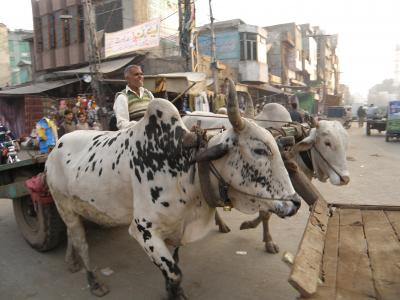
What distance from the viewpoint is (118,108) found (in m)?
3.41

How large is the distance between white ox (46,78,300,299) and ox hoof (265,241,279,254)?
4.65 ft

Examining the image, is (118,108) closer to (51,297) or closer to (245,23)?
(51,297)

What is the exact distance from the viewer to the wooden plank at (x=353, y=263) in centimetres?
203

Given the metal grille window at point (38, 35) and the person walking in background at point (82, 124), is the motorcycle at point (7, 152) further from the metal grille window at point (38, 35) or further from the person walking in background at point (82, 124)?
the metal grille window at point (38, 35)

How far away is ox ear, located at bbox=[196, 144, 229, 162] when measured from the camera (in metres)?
2.17

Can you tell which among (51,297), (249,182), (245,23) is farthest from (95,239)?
(245,23)

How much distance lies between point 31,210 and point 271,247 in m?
2.87

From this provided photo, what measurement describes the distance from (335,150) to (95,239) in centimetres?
301

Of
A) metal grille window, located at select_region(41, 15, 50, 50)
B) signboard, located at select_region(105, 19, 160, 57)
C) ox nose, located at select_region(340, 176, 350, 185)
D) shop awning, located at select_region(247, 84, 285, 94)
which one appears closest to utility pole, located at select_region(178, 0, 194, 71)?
signboard, located at select_region(105, 19, 160, 57)

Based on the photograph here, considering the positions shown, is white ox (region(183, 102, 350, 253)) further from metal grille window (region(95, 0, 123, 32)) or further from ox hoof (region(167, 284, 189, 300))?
metal grille window (region(95, 0, 123, 32))

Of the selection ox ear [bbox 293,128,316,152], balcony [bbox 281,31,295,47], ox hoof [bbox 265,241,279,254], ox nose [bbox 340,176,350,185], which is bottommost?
ox hoof [bbox 265,241,279,254]

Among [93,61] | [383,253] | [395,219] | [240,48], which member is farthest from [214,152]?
[240,48]

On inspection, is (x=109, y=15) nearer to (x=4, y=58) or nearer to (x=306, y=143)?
(x=4, y=58)

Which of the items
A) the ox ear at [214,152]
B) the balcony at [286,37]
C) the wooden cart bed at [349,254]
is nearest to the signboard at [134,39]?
the wooden cart bed at [349,254]
